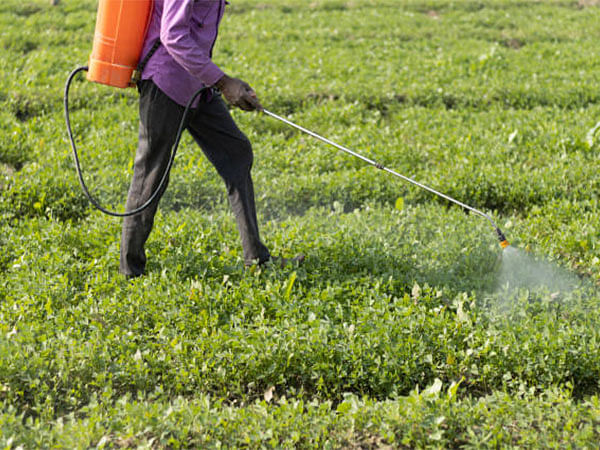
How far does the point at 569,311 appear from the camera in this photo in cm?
427

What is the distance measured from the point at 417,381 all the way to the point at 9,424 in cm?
236

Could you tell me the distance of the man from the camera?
3.94 m

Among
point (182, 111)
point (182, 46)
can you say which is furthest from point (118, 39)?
point (182, 111)

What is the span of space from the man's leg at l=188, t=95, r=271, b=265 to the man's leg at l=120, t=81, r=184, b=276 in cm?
25

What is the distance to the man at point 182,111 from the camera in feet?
12.9

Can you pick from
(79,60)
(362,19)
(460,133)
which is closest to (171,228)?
(460,133)

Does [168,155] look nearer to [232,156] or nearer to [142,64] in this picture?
[232,156]

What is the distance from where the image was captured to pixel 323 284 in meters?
4.64

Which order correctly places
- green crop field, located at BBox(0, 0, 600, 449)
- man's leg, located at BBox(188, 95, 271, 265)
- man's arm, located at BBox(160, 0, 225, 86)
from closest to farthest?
green crop field, located at BBox(0, 0, 600, 449) < man's arm, located at BBox(160, 0, 225, 86) < man's leg, located at BBox(188, 95, 271, 265)

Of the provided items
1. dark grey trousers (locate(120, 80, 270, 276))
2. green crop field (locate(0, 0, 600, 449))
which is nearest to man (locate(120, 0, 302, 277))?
dark grey trousers (locate(120, 80, 270, 276))

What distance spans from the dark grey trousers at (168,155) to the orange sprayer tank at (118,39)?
0.71 feet

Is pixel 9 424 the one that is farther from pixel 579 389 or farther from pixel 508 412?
pixel 579 389

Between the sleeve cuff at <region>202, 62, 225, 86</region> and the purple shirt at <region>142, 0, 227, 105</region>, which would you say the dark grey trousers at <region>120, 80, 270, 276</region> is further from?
the sleeve cuff at <region>202, 62, 225, 86</region>

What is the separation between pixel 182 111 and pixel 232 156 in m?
0.51
